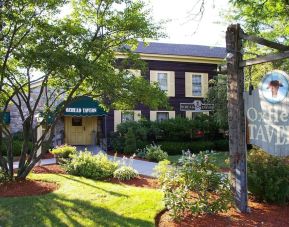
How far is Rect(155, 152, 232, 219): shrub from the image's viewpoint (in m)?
7.18

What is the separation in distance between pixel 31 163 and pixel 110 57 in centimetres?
389

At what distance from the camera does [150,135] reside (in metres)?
23.9

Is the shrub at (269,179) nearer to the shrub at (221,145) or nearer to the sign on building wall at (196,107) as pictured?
the shrub at (221,145)

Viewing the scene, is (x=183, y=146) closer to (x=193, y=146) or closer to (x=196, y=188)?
(x=193, y=146)

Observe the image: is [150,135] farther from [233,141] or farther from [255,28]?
[233,141]

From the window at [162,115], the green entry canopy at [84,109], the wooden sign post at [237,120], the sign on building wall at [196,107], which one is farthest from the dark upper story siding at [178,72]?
the wooden sign post at [237,120]

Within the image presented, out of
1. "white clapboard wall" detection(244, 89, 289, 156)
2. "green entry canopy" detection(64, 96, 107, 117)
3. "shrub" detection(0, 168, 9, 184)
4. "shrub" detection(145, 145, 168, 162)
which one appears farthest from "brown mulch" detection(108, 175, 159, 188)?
"green entry canopy" detection(64, 96, 107, 117)

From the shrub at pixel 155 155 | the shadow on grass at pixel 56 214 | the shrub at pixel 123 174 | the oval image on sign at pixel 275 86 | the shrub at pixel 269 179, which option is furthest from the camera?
the shrub at pixel 155 155

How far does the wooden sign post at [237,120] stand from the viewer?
7.61 m

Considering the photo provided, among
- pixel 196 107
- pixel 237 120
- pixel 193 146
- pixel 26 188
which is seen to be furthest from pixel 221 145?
pixel 237 120

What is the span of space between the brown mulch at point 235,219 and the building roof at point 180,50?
1912 cm

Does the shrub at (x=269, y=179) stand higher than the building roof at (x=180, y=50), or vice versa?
the building roof at (x=180, y=50)

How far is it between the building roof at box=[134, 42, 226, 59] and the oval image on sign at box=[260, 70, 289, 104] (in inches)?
745

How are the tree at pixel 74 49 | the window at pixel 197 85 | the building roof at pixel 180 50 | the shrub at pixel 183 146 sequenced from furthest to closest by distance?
1. the window at pixel 197 85
2. the building roof at pixel 180 50
3. the shrub at pixel 183 146
4. the tree at pixel 74 49
